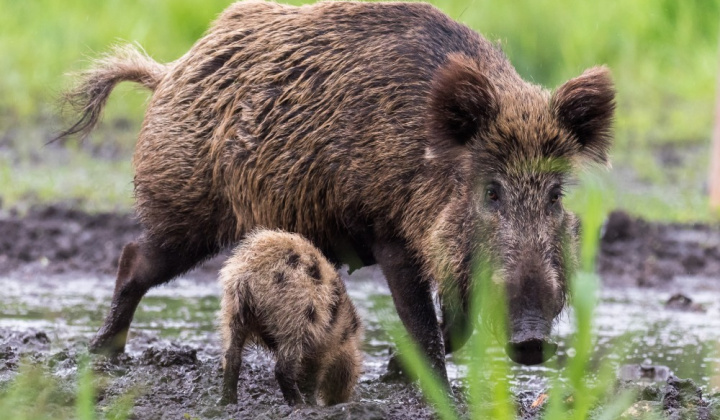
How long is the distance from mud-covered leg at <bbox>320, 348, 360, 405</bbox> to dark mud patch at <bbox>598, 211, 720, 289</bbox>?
378 cm

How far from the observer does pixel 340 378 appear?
5.25m

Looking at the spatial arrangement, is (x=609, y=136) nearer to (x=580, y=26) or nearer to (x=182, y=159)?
(x=182, y=159)

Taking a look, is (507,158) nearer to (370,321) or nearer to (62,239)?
(370,321)

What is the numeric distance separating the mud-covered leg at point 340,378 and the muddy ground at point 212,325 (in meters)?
0.07

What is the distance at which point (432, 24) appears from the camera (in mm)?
5871

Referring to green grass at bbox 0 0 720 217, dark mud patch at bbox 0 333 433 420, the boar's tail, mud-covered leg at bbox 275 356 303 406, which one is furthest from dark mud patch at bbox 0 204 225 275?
mud-covered leg at bbox 275 356 303 406

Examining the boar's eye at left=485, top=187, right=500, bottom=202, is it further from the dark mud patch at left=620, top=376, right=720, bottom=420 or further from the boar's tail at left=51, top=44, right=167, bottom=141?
the boar's tail at left=51, top=44, right=167, bottom=141

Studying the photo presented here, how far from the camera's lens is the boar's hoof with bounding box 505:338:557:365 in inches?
180

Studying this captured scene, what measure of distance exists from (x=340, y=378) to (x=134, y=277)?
1.57 metres

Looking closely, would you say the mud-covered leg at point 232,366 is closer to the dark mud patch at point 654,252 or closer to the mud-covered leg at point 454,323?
the mud-covered leg at point 454,323

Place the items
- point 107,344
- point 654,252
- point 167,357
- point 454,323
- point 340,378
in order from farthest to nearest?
point 654,252 → point 107,344 → point 454,323 → point 167,357 → point 340,378

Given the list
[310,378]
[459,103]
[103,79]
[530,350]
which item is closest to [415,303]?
[310,378]

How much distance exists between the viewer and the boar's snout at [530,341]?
4.54m

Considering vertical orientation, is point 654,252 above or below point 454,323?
above
